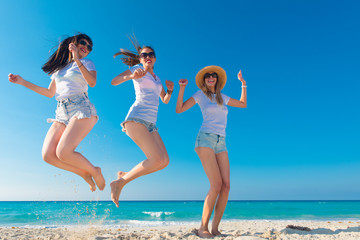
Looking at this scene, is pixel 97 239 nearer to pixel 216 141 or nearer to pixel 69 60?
pixel 216 141

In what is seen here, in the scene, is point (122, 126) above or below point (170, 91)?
below

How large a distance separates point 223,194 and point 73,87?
3.09 meters

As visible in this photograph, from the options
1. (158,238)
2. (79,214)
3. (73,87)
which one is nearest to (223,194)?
(158,238)

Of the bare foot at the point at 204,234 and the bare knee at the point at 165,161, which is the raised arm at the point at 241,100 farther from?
the bare foot at the point at 204,234

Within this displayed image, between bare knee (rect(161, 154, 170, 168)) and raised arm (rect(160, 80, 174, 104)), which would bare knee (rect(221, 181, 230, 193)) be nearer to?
bare knee (rect(161, 154, 170, 168))

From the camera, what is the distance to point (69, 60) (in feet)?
15.1

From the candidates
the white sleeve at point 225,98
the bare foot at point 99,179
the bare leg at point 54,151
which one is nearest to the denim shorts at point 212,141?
the white sleeve at point 225,98

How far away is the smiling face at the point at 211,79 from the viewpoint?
17.5ft

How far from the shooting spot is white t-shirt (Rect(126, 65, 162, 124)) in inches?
171

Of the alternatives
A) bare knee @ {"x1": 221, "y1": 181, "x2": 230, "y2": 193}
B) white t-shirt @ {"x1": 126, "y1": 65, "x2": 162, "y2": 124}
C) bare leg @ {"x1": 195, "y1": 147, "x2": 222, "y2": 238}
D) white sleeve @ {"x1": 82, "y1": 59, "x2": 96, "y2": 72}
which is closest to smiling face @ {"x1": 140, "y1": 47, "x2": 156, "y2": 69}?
white t-shirt @ {"x1": 126, "y1": 65, "x2": 162, "y2": 124}

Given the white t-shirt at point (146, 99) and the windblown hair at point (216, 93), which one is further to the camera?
the windblown hair at point (216, 93)

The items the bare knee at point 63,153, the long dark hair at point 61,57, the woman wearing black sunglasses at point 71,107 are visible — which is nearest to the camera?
the bare knee at point 63,153

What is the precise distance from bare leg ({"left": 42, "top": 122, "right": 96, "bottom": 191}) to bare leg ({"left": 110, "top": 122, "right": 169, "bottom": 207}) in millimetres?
536

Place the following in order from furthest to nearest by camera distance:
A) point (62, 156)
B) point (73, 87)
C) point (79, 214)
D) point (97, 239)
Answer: point (79, 214)
point (97, 239)
point (73, 87)
point (62, 156)
